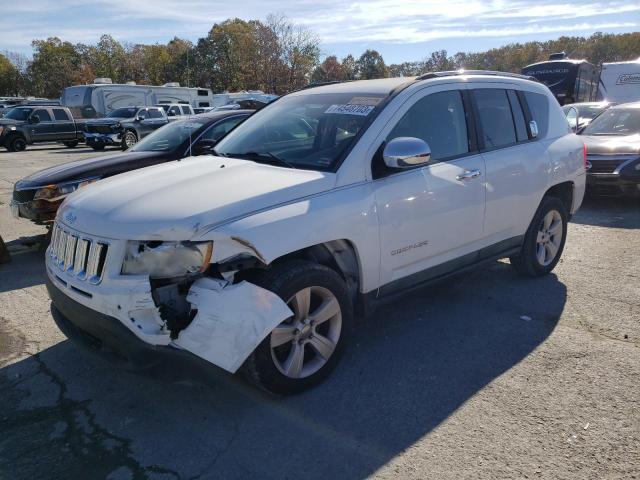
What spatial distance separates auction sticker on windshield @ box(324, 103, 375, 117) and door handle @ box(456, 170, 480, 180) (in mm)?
862

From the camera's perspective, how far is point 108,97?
1062 inches

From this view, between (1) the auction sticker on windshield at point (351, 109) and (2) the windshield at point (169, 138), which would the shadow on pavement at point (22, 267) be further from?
(1) the auction sticker on windshield at point (351, 109)

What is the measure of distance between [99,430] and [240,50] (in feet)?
176

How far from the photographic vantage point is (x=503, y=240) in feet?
15.3

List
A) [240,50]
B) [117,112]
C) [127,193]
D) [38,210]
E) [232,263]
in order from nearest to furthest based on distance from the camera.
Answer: [232,263] → [127,193] → [38,210] → [117,112] → [240,50]

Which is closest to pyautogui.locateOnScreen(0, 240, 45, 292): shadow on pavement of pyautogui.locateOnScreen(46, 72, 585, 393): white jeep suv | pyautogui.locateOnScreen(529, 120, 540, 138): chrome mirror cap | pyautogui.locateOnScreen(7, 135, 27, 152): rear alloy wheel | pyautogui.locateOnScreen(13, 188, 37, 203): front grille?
pyautogui.locateOnScreen(13, 188, 37, 203): front grille

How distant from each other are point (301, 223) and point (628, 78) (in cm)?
2355

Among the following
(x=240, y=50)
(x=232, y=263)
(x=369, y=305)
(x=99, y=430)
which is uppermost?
(x=240, y=50)

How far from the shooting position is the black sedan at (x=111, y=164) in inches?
241

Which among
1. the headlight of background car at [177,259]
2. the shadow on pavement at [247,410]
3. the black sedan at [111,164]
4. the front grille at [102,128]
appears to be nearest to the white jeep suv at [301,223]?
the headlight of background car at [177,259]

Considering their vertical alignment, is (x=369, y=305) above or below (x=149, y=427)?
above

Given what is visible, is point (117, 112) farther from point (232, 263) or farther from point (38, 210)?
point (232, 263)

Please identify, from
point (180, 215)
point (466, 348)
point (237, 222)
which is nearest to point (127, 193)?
point (180, 215)

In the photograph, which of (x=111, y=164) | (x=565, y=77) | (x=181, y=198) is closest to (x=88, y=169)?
(x=111, y=164)
